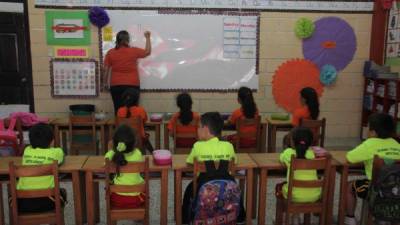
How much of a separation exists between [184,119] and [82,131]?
3.78 feet

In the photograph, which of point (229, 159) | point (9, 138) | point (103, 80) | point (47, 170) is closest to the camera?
point (47, 170)

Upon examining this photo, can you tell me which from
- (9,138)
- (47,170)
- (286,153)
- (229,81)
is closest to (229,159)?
(286,153)

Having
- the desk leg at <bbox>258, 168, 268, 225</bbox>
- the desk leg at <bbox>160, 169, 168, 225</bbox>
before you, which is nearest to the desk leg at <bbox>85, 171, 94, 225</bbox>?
the desk leg at <bbox>160, 169, 168, 225</bbox>

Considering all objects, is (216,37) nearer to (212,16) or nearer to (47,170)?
(212,16)

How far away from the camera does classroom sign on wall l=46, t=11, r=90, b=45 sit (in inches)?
206

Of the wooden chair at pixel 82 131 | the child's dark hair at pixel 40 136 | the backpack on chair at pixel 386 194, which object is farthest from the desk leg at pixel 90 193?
the backpack on chair at pixel 386 194

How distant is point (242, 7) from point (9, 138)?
3495mm

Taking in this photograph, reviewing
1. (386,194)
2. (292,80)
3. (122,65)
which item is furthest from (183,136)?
(292,80)

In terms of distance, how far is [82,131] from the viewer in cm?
415

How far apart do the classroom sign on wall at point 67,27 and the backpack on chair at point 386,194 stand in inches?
163

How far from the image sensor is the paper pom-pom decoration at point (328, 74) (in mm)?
5613

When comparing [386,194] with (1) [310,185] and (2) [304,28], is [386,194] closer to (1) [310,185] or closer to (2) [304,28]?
(1) [310,185]

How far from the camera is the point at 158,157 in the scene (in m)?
2.63

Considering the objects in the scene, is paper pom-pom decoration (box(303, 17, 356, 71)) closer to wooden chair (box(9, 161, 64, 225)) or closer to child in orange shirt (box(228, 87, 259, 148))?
child in orange shirt (box(228, 87, 259, 148))
